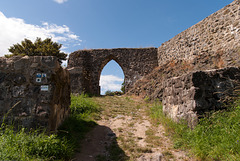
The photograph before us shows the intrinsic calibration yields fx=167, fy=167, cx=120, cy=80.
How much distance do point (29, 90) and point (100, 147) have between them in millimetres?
1882

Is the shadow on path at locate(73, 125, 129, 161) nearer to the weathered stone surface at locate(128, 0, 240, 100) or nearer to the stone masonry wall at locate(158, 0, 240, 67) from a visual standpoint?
the weathered stone surface at locate(128, 0, 240, 100)

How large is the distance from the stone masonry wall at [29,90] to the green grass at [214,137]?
266cm

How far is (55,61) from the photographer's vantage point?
11.3 feet

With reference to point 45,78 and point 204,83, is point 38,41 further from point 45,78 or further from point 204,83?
point 204,83

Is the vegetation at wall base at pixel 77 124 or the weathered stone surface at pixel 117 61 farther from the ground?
the weathered stone surface at pixel 117 61

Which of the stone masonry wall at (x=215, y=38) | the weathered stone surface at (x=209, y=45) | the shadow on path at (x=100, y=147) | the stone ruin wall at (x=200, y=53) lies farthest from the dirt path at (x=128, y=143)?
the stone masonry wall at (x=215, y=38)

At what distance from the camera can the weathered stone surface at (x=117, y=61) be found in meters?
13.3

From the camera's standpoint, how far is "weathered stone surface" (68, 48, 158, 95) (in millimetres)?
13336

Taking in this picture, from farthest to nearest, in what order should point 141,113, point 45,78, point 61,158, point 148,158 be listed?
point 141,113
point 45,78
point 148,158
point 61,158

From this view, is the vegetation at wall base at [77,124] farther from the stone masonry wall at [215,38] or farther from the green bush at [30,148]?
the stone masonry wall at [215,38]

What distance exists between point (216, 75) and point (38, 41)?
17901 mm

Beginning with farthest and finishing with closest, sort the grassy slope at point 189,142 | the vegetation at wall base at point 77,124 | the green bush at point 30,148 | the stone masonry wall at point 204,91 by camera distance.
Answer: the vegetation at wall base at point 77,124 → the stone masonry wall at point 204,91 → the grassy slope at point 189,142 → the green bush at point 30,148

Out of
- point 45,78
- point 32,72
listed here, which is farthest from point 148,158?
point 32,72

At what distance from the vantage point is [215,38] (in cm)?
799
